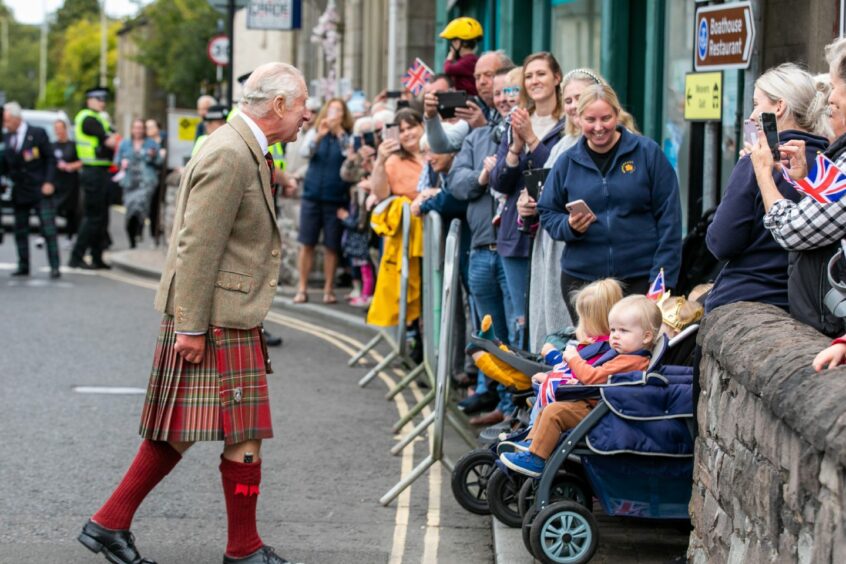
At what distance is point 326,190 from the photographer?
1534 cm

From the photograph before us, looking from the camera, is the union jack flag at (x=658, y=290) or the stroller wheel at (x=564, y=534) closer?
the stroller wheel at (x=564, y=534)

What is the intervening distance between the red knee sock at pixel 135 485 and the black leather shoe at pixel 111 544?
0.03 metres

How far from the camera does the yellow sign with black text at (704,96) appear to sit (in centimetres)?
810

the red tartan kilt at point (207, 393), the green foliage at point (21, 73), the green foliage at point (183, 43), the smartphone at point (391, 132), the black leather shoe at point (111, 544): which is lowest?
the black leather shoe at point (111, 544)

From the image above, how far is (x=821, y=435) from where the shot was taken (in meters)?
3.50

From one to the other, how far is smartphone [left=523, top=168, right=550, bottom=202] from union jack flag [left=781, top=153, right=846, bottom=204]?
322 centimetres

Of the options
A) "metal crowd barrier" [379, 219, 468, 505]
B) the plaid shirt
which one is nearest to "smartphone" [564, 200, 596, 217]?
"metal crowd barrier" [379, 219, 468, 505]

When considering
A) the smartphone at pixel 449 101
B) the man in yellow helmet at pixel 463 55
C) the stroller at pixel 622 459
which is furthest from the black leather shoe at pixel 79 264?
the stroller at pixel 622 459

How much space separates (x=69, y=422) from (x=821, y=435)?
6441 millimetres

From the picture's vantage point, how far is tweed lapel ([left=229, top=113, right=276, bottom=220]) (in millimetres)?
5815

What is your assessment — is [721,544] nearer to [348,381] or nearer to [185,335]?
[185,335]

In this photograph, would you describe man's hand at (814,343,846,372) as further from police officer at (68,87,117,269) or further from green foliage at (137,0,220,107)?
green foliage at (137,0,220,107)

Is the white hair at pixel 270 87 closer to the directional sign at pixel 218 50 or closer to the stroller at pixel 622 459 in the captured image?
the stroller at pixel 622 459

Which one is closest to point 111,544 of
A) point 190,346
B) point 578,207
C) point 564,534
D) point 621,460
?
point 190,346
